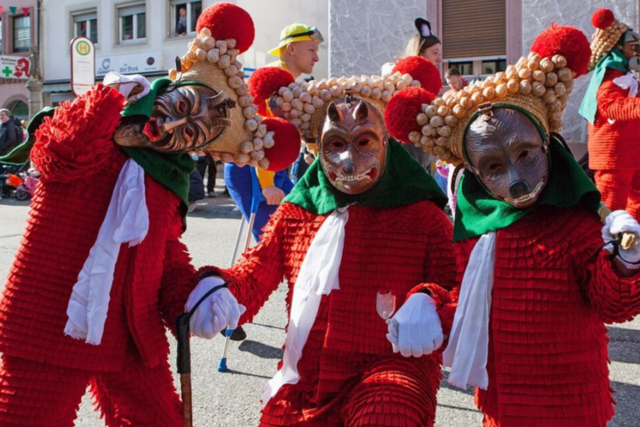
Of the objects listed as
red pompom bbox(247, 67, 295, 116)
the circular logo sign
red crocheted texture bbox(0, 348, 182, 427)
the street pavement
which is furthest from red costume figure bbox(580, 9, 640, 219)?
the circular logo sign

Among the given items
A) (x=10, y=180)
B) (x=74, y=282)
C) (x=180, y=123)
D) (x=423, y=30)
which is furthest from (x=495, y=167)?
(x=10, y=180)

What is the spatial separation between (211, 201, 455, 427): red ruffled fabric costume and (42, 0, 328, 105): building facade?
545 inches

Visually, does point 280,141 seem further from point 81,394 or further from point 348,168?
point 81,394

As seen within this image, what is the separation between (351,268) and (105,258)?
82 cm

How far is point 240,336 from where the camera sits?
420 cm

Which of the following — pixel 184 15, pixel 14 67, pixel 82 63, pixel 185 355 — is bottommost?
pixel 185 355

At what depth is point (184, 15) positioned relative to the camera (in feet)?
59.2

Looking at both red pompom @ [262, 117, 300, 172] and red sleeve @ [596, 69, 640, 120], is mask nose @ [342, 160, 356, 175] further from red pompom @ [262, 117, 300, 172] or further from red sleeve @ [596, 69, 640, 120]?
red sleeve @ [596, 69, 640, 120]

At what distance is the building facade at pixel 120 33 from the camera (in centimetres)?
1811

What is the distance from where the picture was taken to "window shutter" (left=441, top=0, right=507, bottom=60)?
1041 cm

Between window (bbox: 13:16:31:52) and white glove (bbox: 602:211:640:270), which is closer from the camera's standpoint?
white glove (bbox: 602:211:640:270)

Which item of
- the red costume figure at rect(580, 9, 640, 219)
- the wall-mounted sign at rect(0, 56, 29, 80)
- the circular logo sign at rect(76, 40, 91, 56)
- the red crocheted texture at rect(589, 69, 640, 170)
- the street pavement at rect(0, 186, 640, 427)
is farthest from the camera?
the wall-mounted sign at rect(0, 56, 29, 80)

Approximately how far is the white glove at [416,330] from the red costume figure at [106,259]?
2.03 feet

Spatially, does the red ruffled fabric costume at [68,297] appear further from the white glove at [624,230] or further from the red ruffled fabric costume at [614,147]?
the red ruffled fabric costume at [614,147]
